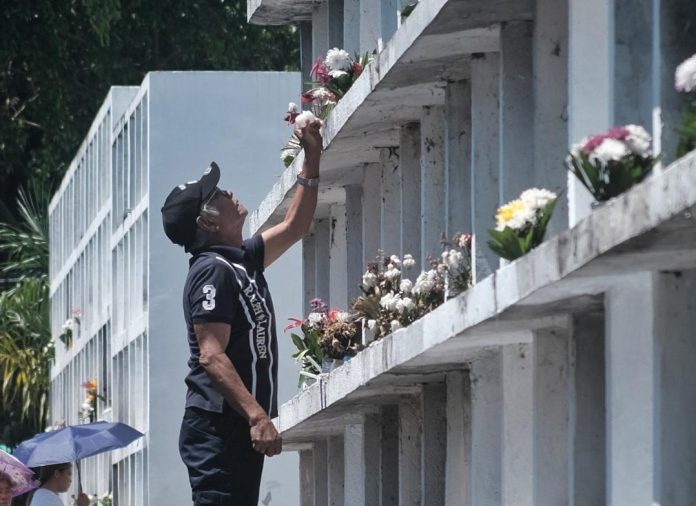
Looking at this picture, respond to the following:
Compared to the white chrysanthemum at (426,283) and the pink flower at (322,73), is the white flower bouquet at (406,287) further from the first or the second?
the pink flower at (322,73)

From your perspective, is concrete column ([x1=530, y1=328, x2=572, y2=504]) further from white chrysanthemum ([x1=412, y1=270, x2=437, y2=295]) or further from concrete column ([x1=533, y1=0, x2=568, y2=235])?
white chrysanthemum ([x1=412, y1=270, x2=437, y2=295])

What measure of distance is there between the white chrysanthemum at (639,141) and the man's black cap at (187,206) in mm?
3887

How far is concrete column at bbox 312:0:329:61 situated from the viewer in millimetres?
16031

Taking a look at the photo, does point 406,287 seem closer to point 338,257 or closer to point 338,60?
point 338,60

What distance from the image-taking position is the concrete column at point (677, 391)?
7746 mm

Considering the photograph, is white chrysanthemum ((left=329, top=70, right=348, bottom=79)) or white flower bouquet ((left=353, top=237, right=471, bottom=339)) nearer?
white flower bouquet ((left=353, top=237, right=471, bottom=339))

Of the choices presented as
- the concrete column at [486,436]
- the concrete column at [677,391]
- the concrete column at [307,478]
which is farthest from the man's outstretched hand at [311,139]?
the concrete column at [307,478]

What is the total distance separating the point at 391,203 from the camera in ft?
44.2

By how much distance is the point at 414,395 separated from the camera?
503 inches

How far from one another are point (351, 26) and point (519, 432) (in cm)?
513

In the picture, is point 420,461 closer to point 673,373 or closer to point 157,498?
point 673,373

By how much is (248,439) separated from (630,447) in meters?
2.91

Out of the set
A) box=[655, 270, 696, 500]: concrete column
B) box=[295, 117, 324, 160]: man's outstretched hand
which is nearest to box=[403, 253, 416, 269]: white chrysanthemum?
box=[295, 117, 324, 160]: man's outstretched hand

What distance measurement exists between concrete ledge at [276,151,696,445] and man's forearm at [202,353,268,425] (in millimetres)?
813
